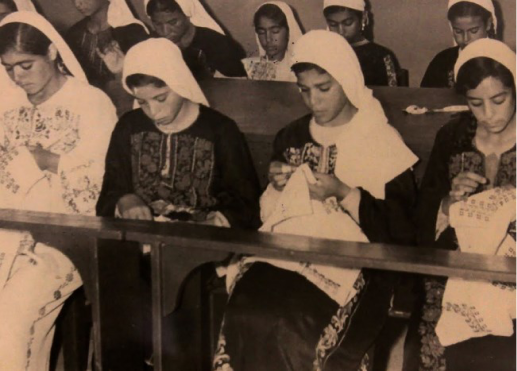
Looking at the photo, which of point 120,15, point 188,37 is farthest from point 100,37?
point 188,37

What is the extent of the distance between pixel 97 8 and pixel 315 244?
6.35ft

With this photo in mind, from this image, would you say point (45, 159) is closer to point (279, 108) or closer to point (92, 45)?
point (92, 45)

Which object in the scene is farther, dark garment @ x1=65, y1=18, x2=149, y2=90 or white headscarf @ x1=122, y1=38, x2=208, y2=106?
dark garment @ x1=65, y1=18, x2=149, y2=90

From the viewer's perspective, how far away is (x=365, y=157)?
258 cm

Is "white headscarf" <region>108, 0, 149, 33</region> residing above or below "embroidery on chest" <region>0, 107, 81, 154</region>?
above

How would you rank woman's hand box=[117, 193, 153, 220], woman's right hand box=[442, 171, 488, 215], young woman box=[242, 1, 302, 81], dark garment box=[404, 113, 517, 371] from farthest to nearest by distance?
1. young woman box=[242, 1, 302, 81]
2. woman's hand box=[117, 193, 153, 220]
3. woman's right hand box=[442, 171, 488, 215]
4. dark garment box=[404, 113, 517, 371]

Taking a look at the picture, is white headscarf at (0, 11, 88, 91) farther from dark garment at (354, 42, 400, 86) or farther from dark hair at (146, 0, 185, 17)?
dark garment at (354, 42, 400, 86)

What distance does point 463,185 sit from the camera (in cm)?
242

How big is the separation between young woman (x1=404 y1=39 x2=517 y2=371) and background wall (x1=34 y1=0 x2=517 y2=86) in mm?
256

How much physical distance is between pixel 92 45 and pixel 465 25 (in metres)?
1.70

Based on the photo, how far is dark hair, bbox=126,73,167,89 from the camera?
279 cm

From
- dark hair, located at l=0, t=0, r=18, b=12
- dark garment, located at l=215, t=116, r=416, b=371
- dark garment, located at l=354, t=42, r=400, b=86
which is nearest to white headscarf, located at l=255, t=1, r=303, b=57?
dark garment, located at l=354, t=42, r=400, b=86

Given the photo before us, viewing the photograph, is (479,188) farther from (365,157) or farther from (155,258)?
(155,258)

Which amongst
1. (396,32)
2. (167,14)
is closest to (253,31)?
(167,14)
